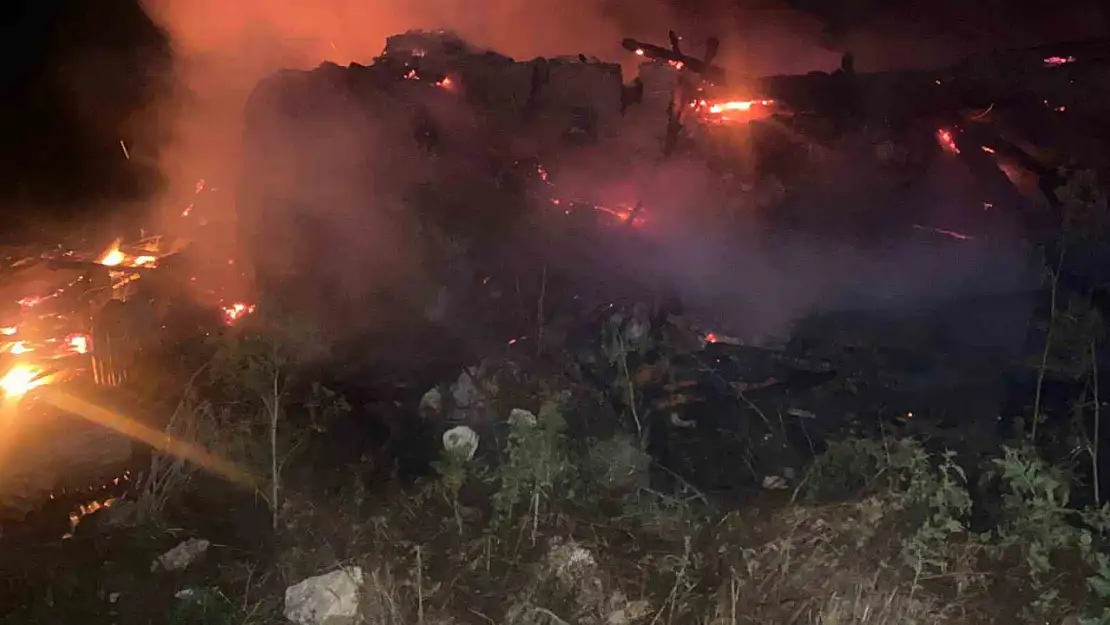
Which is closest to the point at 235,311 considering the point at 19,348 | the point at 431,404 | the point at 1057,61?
the point at 19,348

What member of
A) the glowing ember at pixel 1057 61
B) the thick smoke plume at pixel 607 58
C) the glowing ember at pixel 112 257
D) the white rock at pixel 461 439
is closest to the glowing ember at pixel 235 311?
the thick smoke plume at pixel 607 58

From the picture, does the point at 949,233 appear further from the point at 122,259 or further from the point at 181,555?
the point at 122,259

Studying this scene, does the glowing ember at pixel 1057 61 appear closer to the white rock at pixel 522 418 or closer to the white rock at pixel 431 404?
the white rock at pixel 522 418

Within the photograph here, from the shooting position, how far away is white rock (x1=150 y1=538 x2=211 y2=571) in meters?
3.91

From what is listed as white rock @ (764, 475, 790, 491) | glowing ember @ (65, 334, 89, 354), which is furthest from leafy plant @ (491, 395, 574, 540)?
glowing ember @ (65, 334, 89, 354)

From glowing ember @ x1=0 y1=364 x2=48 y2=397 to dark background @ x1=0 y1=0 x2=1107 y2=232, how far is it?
5.21 m

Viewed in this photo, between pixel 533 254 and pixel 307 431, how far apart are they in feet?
7.55

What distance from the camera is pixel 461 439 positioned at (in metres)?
4.81

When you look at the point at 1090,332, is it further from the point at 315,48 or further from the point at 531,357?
the point at 315,48

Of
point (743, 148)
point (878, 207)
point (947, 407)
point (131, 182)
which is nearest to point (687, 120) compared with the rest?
point (743, 148)

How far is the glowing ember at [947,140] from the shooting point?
20.1ft

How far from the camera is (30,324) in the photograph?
6566 millimetres

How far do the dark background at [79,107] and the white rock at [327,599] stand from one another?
8528 mm

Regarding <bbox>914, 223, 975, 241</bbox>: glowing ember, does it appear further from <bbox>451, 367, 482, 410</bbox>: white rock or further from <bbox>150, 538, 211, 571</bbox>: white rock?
<bbox>150, 538, 211, 571</bbox>: white rock
